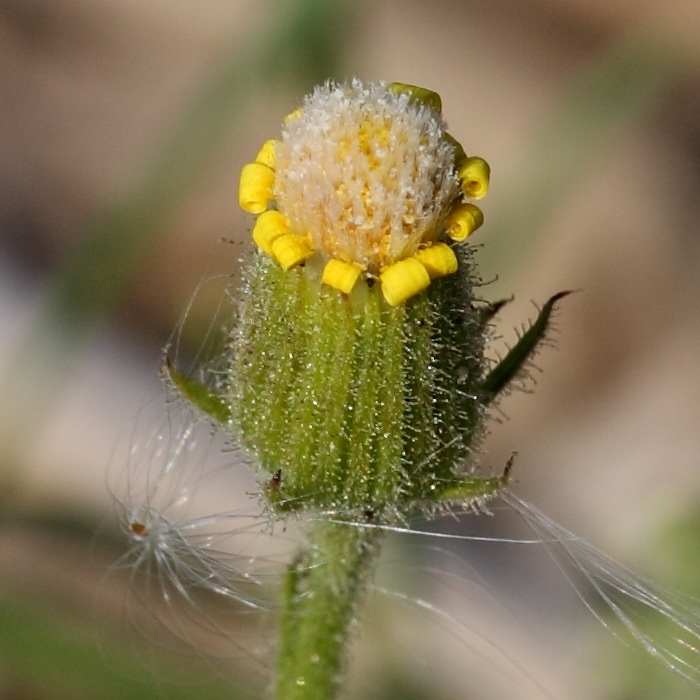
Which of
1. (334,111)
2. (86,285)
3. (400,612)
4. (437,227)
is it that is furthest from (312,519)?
(86,285)

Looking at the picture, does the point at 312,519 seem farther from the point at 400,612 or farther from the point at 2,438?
the point at 2,438

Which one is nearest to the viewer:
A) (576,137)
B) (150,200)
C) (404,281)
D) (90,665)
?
(404,281)

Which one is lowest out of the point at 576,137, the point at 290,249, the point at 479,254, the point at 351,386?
the point at 351,386

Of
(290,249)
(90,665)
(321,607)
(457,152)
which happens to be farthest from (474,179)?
(90,665)

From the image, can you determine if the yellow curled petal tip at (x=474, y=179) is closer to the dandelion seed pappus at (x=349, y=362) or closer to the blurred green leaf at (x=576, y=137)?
the dandelion seed pappus at (x=349, y=362)

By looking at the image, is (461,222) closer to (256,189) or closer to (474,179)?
(474,179)

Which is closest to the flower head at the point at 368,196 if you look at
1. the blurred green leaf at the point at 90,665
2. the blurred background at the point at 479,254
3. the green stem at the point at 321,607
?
the green stem at the point at 321,607
